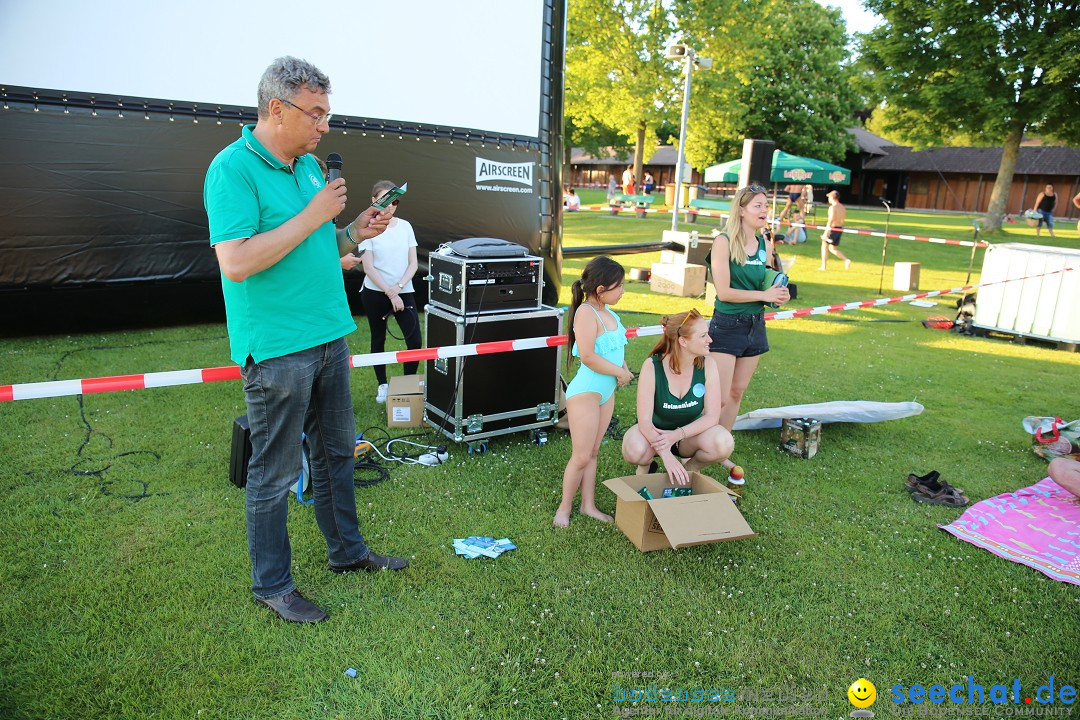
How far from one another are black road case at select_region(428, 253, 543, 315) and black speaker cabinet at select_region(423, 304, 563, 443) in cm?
9

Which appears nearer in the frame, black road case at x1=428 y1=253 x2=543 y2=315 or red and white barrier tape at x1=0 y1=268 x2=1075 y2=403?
red and white barrier tape at x1=0 y1=268 x2=1075 y2=403

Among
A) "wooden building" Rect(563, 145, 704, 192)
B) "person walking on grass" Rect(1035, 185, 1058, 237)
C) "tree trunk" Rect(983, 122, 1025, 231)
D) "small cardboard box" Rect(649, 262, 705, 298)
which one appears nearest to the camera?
"small cardboard box" Rect(649, 262, 705, 298)

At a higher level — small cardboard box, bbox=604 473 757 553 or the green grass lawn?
small cardboard box, bbox=604 473 757 553

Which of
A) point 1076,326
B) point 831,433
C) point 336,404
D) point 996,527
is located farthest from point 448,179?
point 1076,326

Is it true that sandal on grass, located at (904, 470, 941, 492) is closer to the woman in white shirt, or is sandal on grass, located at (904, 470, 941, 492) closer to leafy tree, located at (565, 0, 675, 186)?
the woman in white shirt

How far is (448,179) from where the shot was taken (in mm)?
8203

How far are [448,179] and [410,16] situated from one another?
5.98 feet

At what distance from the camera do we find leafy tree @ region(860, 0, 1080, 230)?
2019 cm

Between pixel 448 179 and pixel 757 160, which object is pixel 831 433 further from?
pixel 757 160

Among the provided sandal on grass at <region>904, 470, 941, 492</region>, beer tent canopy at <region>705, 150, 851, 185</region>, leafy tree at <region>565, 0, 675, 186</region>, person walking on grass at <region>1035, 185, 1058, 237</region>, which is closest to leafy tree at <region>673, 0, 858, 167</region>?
leafy tree at <region>565, 0, 675, 186</region>

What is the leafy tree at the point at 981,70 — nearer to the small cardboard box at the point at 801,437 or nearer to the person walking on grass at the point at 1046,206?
the person walking on grass at the point at 1046,206

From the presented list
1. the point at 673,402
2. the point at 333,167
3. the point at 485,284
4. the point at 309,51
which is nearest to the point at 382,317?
the point at 485,284

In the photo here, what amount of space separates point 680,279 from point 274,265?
9612 millimetres

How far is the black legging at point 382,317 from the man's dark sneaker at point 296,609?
295 centimetres
